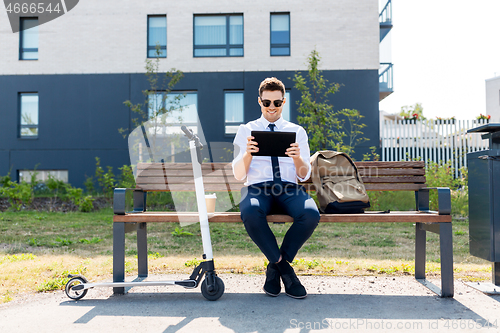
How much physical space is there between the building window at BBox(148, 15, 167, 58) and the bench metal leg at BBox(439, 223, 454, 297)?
12812 millimetres

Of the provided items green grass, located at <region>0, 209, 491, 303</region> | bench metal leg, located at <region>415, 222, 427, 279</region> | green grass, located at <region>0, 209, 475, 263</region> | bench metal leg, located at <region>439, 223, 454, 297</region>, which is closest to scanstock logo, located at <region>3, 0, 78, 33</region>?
green grass, located at <region>0, 209, 475, 263</region>

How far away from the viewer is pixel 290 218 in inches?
120

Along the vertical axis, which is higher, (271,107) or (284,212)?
(271,107)

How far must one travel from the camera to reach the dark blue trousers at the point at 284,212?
9.48 feet

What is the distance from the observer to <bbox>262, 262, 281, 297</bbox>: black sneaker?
3.02 metres

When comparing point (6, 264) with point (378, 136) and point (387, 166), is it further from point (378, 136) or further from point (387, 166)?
point (378, 136)

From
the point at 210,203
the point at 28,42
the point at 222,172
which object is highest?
the point at 28,42

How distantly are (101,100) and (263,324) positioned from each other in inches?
519

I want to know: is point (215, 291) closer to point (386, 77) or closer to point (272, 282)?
point (272, 282)

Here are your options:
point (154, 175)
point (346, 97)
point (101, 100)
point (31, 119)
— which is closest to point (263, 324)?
point (154, 175)

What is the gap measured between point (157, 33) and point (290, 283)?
13.0m

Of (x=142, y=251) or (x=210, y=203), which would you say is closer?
(x=210, y=203)

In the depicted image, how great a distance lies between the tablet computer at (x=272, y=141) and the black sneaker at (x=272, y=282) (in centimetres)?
89

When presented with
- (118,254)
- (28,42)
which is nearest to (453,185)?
(118,254)
